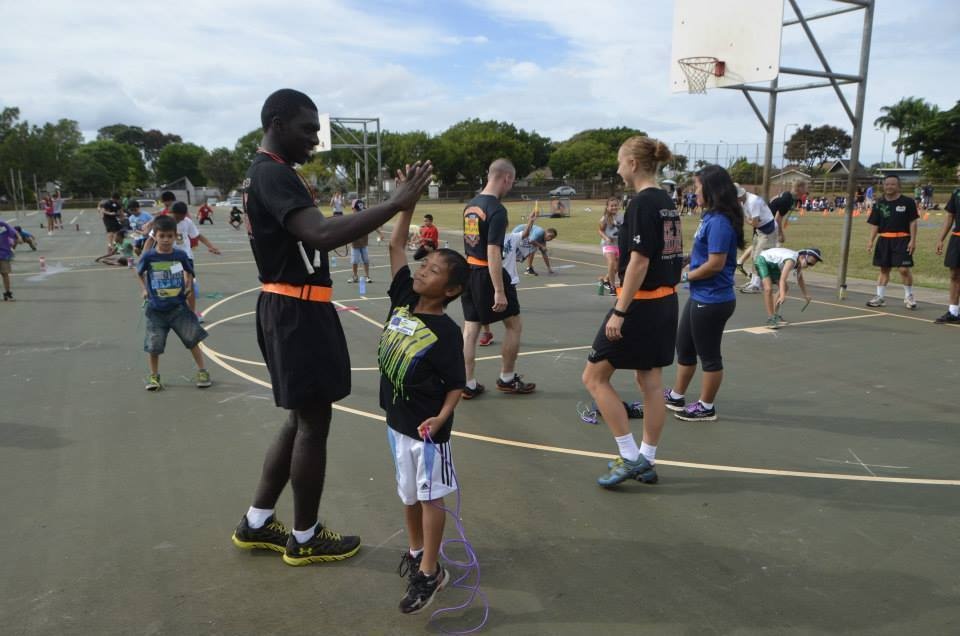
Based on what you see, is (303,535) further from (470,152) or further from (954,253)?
(470,152)

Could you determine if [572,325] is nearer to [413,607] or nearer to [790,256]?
[790,256]

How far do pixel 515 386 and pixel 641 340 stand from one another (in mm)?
2338

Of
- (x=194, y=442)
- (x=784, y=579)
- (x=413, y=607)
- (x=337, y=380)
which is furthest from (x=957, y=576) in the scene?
(x=194, y=442)

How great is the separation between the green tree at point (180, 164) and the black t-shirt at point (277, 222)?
141 metres

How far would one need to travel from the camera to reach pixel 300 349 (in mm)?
2990

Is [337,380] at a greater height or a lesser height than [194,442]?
greater

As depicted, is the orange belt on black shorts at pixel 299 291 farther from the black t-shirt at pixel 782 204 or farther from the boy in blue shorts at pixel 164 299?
the black t-shirt at pixel 782 204

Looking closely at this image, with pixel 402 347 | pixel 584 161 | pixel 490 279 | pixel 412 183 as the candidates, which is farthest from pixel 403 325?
pixel 584 161

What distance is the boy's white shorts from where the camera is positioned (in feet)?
9.30

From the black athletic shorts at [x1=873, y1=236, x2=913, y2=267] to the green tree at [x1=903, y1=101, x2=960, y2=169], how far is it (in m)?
60.4

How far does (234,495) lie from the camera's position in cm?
407

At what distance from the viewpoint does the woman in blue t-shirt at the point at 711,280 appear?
503 cm

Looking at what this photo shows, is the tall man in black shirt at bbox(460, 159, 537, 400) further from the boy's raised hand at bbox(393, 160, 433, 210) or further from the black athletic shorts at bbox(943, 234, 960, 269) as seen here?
the black athletic shorts at bbox(943, 234, 960, 269)

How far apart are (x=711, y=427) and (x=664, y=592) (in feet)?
8.44
